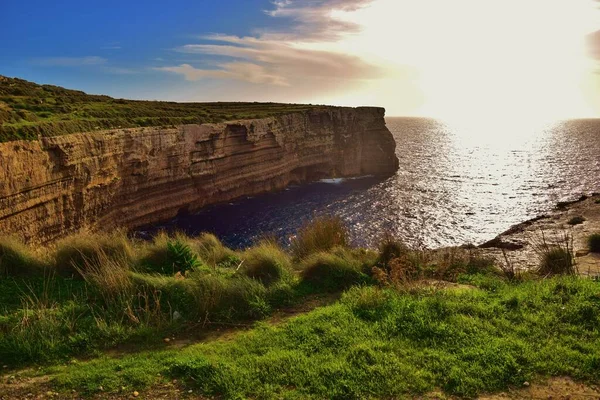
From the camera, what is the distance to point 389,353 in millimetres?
6703

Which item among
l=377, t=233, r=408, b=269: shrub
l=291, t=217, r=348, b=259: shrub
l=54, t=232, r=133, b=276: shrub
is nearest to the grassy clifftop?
l=54, t=232, r=133, b=276: shrub

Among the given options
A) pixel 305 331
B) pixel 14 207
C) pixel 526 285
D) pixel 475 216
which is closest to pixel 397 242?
pixel 526 285

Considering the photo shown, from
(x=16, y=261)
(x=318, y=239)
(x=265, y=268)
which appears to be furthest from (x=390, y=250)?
(x=16, y=261)

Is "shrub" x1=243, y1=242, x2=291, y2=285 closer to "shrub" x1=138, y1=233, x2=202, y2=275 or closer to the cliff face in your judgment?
"shrub" x1=138, y1=233, x2=202, y2=275

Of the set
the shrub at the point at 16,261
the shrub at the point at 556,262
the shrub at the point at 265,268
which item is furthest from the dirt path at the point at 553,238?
the shrub at the point at 16,261

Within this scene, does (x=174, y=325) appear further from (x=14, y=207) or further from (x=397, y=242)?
(x=14, y=207)

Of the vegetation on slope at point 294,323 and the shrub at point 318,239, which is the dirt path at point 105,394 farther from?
the shrub at point 318,239

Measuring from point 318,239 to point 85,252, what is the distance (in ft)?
Result: 23.2

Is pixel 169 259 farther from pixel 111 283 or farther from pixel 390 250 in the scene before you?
pixel 390 250

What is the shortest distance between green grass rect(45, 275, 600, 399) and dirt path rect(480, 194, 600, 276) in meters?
4.48

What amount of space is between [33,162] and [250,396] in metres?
26.6

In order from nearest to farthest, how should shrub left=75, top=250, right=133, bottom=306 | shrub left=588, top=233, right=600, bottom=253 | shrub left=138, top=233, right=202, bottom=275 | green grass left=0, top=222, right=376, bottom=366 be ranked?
green grass left=0, top=222, right=376, bottom=366, shrub left=75, top=250, right=133, bottom=306, shrub left=138, top=233, right=202, bottom=275, shrub left=588, top=233, right=600, bottom=253

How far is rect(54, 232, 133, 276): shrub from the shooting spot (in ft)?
34.4

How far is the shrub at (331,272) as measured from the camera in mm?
10250
